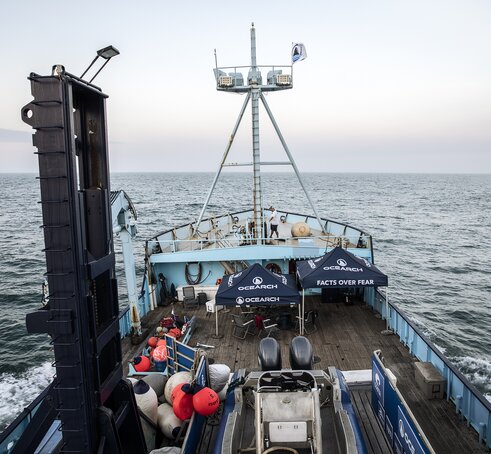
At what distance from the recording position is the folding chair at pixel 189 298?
15.5m

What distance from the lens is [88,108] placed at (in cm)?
598

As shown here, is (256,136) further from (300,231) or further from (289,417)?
(289,417)

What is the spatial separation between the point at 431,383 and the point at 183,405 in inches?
215

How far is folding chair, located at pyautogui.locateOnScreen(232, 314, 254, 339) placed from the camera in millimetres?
12711

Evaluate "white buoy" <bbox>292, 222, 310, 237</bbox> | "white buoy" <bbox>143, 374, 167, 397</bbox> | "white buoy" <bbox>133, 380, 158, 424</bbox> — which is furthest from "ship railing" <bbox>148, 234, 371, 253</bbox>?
"white buoy" <bbox>133, 380, 158, 424</bbox>

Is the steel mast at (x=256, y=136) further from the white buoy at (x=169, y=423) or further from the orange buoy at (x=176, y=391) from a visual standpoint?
the white buoy at (x=169, y=423)

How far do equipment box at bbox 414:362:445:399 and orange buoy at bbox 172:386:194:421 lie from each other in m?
5.27

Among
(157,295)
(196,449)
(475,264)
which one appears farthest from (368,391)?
(475,264)

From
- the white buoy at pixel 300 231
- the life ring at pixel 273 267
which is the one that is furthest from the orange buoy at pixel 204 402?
the white buoy at pixel 300 231

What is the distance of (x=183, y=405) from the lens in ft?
24.7

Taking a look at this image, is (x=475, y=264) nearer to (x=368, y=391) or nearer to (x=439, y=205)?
(x=368, y=391)

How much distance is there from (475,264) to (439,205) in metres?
54.9

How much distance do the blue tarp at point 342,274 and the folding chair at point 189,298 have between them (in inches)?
188

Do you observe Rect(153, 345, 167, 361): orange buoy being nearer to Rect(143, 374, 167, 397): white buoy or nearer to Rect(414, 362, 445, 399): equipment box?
Rect(143, 374, 167, 397): white buoy
